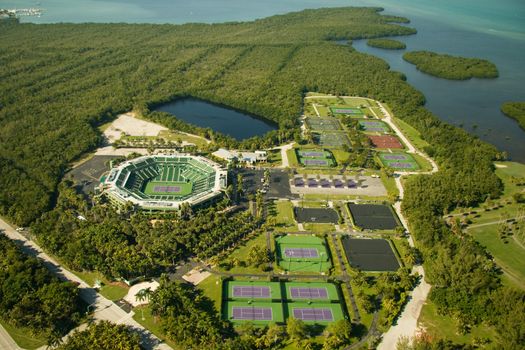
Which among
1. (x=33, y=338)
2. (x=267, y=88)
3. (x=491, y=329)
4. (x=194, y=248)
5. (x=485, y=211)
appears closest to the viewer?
(x=33, y=338)

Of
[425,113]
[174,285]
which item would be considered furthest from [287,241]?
[425,113]

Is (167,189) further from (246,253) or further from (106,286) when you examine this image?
(106,286)

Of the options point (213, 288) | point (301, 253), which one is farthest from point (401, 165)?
point (213, 288)

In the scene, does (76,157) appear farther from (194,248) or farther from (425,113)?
(425,113)

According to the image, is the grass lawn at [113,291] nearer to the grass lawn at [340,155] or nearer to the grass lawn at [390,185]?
the grass lawn at [390,185]

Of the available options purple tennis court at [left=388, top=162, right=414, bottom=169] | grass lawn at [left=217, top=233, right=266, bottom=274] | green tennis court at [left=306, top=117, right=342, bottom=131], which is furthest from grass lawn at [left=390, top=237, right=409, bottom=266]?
green tennis court at [left=306, top=117, right=342, bottom=131]
